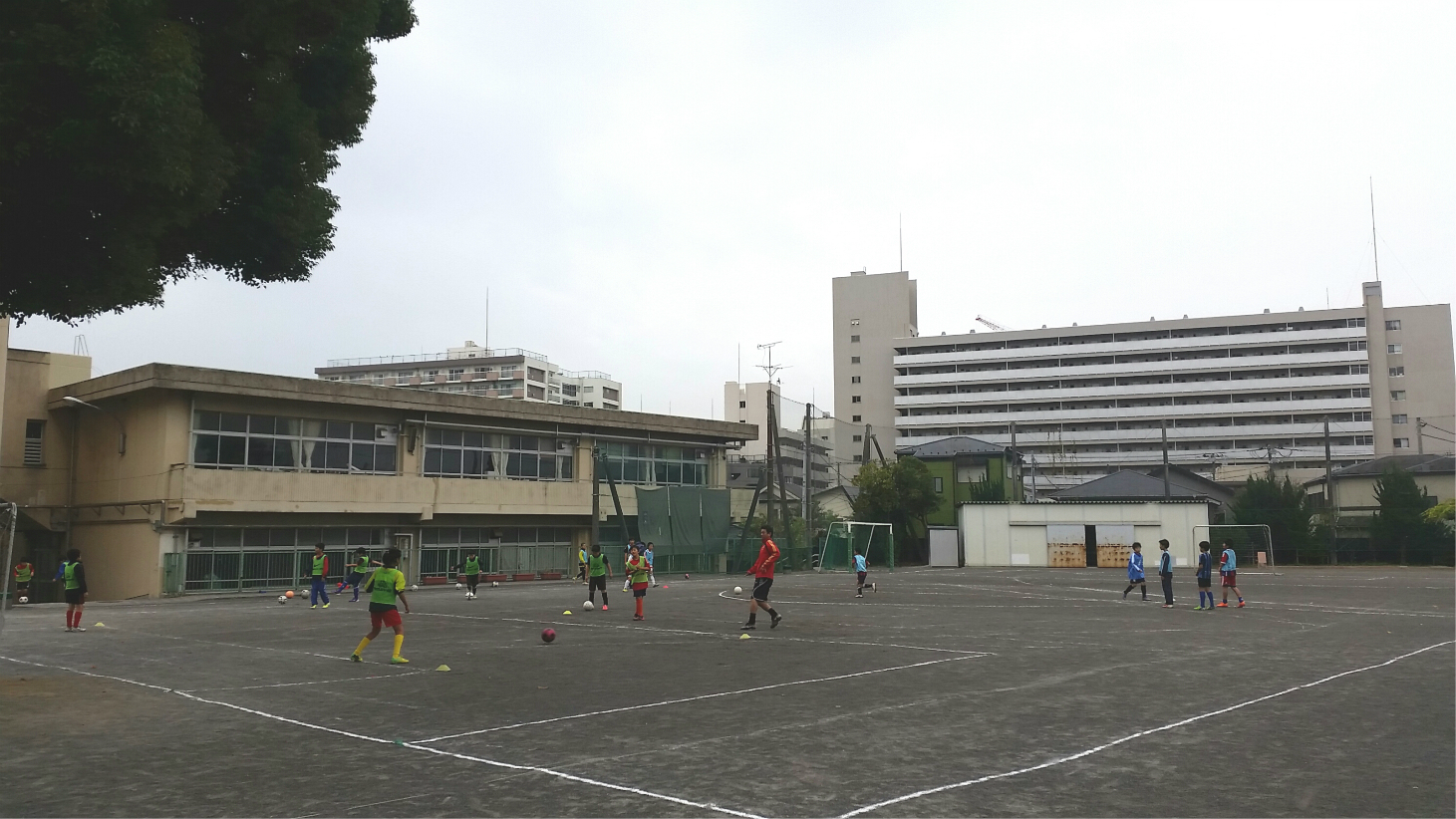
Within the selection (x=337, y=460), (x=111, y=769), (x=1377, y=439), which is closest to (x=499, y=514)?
(x=337, y=460)

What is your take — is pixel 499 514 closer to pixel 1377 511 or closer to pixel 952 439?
pixel 952 439

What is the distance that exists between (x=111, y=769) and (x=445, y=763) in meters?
2.54

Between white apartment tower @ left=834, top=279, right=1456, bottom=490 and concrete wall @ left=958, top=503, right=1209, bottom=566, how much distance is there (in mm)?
43473

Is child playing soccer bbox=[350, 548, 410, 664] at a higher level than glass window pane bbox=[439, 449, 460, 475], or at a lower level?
lower

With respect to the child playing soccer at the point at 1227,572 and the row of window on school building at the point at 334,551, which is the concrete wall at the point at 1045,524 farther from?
the child playing soccer at the point at 1227,572

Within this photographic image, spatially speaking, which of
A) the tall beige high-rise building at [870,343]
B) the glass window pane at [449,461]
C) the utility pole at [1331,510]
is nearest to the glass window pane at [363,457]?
the glass window pane at [449,461]

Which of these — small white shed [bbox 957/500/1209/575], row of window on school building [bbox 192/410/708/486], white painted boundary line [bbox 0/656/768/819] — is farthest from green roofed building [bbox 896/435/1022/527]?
white painted boundary line [bbox 0/656/768/819]

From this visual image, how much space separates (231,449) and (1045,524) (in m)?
43.5

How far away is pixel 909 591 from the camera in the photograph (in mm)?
35000

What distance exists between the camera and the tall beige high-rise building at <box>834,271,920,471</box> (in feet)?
419

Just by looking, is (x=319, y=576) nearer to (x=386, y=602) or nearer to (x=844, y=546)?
(x=386, y=602)

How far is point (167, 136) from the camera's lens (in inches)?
339

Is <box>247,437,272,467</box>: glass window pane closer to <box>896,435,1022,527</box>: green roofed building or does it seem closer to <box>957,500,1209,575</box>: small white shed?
<box>957,500,1209,575</box>: small white shed

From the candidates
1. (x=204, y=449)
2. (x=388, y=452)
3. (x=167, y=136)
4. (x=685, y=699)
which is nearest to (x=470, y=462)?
(x=388, y=452)
